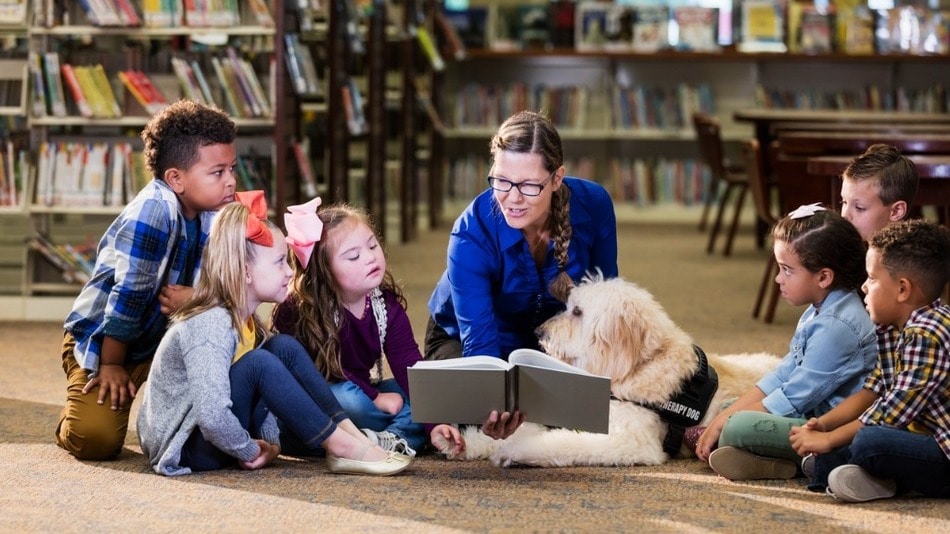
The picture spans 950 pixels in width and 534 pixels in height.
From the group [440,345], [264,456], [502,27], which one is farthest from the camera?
[502,27]

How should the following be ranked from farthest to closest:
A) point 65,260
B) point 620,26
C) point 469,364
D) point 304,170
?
point 620,26
point 304,170
point 65,260
point 469,364

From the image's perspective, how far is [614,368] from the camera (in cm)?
305

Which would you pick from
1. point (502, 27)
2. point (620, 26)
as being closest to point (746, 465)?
point (620, 26)

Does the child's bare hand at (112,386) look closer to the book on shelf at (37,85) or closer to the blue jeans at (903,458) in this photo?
the blue jeans at (903,458)

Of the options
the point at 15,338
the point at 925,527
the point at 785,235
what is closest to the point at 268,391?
the point at 785,235

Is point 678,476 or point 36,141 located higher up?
point 36,141

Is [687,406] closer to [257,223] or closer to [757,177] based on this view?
[257,223]

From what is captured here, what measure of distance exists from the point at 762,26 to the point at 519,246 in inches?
277

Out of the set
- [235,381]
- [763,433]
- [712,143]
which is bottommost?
[763,433]

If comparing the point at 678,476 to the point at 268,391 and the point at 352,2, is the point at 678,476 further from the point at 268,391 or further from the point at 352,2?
the point at 352,2

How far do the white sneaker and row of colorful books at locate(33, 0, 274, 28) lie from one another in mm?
2481

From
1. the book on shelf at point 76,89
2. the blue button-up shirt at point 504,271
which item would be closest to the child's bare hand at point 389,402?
the blue button-up shirt at point 504,271

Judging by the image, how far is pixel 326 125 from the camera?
5.99 meters

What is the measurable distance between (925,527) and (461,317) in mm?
1193
